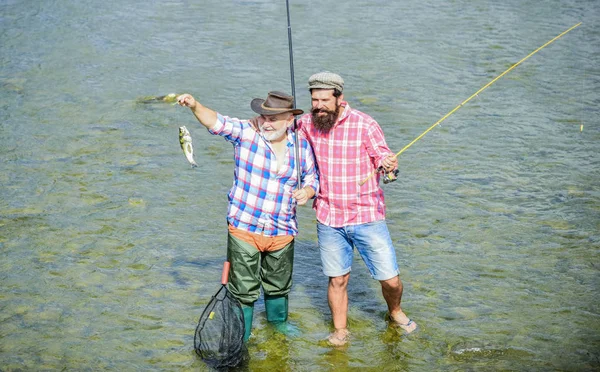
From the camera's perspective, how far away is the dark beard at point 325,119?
5711mm

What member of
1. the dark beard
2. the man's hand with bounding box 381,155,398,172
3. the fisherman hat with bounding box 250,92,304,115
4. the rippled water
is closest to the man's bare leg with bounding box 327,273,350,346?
the rippled water

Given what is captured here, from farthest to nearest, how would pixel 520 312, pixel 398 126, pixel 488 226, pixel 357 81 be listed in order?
pixel 357 81
pixel 398 126
pixel 488 226
pixel 520 312

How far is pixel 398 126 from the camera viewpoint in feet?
36.8

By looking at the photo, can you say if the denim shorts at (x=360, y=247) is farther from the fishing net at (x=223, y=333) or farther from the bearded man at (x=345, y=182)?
the fishing net at (x=223, y=333)

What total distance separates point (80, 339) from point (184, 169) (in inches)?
148

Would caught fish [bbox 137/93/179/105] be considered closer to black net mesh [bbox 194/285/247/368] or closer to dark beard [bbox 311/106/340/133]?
black net mesh [bbox 194/285/247/368]

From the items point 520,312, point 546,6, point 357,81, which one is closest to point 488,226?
point 520,312

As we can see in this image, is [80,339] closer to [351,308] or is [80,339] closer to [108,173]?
[351,308]

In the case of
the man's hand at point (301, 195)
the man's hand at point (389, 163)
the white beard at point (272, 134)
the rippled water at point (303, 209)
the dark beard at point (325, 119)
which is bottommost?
the rippled water at point (303, 209)

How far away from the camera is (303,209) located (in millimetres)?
9008

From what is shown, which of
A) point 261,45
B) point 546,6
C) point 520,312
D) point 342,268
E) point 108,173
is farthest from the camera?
point 546,6

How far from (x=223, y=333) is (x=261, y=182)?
42.0 inches

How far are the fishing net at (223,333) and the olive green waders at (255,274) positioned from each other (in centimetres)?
11

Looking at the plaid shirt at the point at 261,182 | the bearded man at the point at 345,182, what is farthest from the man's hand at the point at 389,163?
the plaid shirt at the point at 261,182
